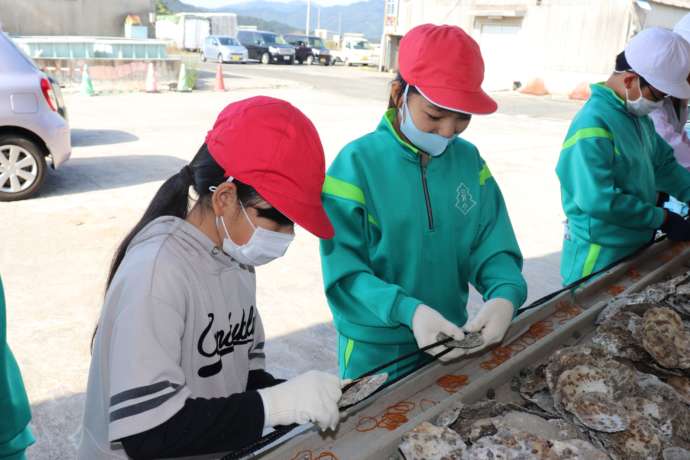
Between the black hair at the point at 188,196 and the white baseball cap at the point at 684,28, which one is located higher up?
the white baseball cap at the point at 684,28

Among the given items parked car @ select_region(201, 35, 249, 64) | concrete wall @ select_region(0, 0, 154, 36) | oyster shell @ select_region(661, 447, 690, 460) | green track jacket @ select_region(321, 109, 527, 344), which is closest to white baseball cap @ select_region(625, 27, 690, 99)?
green track jacket @ select_region(321, 109, 527, 344)

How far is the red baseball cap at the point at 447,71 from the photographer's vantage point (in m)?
1.66

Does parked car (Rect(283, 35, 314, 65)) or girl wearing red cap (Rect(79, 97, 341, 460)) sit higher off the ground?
girl wearing red cap (Rect(79, 97, 341, 460))

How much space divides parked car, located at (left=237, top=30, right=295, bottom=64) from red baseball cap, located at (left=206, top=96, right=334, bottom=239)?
91.7 ft

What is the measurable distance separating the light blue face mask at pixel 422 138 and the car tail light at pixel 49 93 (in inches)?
205

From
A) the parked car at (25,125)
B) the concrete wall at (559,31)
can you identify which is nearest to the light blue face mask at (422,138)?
the parked car at (25,125)

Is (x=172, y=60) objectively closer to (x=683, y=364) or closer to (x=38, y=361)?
(x=38, y=361)

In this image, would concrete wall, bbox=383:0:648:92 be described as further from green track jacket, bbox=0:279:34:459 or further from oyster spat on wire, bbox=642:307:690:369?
green track jacket, bbox=0:279:34:459

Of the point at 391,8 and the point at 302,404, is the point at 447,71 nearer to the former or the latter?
the point at 302,404

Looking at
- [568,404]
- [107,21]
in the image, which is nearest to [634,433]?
[568,404]

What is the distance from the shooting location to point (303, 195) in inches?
49.6

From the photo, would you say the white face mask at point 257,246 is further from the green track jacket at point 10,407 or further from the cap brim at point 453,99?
the cap brim at point 453,99

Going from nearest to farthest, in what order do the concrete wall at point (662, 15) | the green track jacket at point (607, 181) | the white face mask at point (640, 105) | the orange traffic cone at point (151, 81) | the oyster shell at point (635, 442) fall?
the oyster shell at point (635, 442) → the green track jacket at point (607, 181) → the white face mask at point (640, 105) → the orange traffic cone at point (151, 81) → the concrete wall at point (662, 15)

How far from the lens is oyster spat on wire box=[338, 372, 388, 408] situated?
1392mm
